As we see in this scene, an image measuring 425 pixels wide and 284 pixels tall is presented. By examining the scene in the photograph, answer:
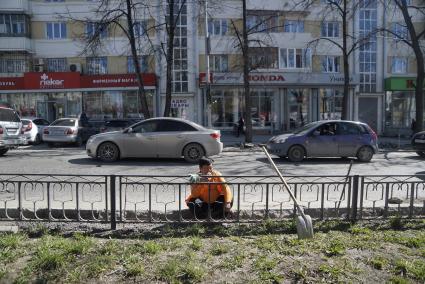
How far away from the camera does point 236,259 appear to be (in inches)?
176

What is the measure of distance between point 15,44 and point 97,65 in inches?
236

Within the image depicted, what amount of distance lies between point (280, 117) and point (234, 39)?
22.5 feet

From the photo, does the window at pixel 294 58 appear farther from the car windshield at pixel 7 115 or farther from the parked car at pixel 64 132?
the car windshield at pixel 7 115

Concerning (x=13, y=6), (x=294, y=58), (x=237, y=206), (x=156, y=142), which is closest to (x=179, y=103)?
(x=294, y=58)

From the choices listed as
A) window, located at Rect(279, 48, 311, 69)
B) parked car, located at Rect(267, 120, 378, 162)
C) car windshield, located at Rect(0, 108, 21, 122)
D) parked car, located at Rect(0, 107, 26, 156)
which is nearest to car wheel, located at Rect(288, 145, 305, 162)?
parked car, located at Rect(267, 120, 378, 162)

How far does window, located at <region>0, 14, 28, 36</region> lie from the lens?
3134 cm

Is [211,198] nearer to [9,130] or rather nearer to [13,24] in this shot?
[9,130]

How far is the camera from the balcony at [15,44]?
3078 centimetres

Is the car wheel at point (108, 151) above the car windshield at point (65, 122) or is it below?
below

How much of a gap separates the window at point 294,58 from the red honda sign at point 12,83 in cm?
1910

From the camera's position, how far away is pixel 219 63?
31891 millimetres

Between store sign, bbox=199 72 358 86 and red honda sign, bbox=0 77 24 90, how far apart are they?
12852mm

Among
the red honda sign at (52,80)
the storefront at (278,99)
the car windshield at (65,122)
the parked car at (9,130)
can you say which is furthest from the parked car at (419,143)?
the red honda sign at (52,80)

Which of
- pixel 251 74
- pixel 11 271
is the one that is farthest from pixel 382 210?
pixel 251 74
